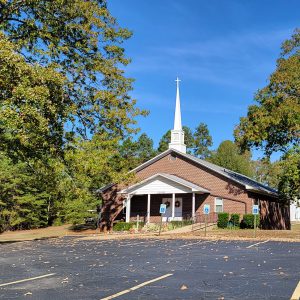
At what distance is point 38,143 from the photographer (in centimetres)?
1981

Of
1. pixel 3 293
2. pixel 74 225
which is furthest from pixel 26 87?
pixel 74 225

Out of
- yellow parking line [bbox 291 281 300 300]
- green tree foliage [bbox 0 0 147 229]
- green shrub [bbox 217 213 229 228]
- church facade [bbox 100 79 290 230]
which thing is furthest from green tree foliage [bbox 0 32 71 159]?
green shrub [bbox 217 213 229 228]

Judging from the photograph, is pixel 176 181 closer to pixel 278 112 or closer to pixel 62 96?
pixel 278 112

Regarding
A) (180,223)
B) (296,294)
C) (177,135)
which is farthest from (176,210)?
(296,294)

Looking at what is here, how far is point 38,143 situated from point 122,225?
1781cm

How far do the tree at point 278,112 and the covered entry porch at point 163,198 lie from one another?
5882 mm

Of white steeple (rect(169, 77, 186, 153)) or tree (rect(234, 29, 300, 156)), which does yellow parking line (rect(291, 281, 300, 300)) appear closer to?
tree (rect(234, 29, 300, 156))

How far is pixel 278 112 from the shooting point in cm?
3152

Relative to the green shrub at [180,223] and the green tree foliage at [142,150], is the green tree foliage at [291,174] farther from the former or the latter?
the green tree foliage at [142,150]

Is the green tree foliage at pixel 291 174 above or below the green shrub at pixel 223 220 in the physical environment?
above

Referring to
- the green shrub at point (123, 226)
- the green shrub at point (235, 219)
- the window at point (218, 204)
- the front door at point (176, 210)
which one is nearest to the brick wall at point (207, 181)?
the window at point (218, 204)

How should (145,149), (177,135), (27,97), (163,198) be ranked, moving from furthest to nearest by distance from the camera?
(145,149)
(177,135)
(163,198)
(27,97)

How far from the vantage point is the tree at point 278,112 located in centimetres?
3147

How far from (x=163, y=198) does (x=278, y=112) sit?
A: 12.8 metres
